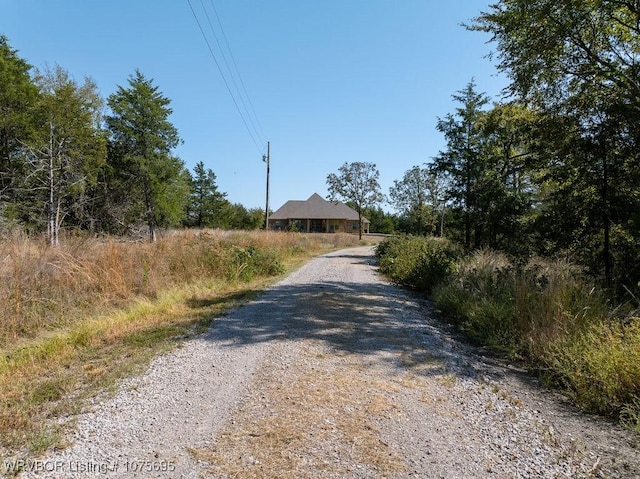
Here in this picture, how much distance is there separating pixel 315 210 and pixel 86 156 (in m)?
38.1

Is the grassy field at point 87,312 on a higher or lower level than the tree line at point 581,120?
lower

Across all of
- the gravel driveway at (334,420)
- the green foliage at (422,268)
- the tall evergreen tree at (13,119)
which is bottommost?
the gravel driveway at (334,420)

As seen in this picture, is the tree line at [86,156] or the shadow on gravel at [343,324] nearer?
the shadow on gravel at [343,324]

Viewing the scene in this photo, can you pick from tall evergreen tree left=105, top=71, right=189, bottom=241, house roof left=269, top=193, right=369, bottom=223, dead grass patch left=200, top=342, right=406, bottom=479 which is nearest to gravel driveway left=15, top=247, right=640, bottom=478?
dead grass patch left=200, top=342, right=406, bottom=479

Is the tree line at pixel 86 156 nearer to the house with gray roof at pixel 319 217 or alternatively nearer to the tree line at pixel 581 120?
the tree line at pixel 581 120

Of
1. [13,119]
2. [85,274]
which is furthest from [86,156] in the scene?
[85,274]

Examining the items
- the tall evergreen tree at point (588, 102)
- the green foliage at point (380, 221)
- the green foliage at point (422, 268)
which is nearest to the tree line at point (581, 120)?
the tall evergreen tree at point (588, 102)

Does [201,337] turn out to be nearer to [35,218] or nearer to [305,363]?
[305,363]

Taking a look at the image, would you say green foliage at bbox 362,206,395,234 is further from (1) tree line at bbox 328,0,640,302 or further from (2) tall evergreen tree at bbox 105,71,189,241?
(1) tree line at bbox 328,0,640,302

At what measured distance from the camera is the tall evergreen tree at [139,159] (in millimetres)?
28641

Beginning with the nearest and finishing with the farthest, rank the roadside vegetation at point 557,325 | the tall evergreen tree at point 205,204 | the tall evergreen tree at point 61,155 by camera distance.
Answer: the roadside vegetation at point 557,325 → the tall evergreen tree at point 61,155 → the tall evergreen tree at point 205,204

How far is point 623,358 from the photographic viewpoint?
11.8 ft

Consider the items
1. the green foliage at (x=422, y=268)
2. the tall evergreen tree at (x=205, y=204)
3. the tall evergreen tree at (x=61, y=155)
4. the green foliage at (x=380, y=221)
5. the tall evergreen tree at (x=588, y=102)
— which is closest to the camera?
the tall evergreen tree at (x=588, y=102)

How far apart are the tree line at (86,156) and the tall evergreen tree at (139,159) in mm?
73
